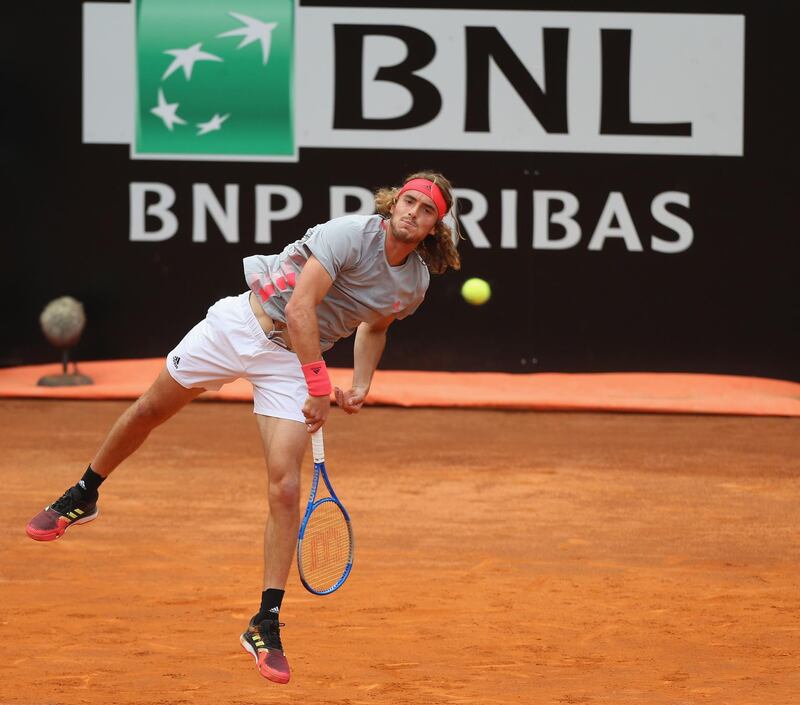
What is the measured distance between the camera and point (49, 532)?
15.4ft

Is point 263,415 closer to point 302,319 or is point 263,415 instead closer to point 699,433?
point 302,319

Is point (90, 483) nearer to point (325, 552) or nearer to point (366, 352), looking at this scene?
point (325, 552)

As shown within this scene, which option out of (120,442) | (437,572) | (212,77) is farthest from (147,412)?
(212,77)

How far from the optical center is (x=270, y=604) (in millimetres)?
4133

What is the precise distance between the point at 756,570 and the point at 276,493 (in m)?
2.64

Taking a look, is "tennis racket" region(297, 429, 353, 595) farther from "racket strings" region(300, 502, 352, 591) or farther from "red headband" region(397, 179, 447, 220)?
"red headband" region(397, 179, 447, 220)

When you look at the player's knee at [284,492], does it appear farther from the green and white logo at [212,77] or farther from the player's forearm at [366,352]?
the green and white logo at [212,77]

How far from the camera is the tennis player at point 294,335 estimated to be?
162 inches

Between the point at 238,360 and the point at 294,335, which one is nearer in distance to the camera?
the point at 294,335

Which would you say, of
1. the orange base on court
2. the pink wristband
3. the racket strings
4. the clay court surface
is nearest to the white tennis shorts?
the pink wristband

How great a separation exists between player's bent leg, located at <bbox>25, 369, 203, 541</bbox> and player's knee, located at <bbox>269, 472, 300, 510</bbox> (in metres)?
0.56

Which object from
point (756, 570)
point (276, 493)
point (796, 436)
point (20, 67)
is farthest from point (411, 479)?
point (20, 67)

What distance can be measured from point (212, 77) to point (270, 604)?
284 inches

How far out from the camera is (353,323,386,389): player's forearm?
15.0 ft
